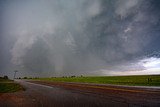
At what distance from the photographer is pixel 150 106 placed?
11289mm

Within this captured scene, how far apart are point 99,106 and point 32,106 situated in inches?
135

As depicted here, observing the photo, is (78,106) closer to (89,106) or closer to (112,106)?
(89,106)

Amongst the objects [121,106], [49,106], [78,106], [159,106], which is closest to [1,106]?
[49,106]

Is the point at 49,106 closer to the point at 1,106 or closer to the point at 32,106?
the point at 32,106

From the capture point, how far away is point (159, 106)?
11.3 metres

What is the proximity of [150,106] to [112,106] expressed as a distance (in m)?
1.96

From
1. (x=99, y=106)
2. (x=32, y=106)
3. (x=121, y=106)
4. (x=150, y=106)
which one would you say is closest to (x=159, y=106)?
(x=150, y=106)

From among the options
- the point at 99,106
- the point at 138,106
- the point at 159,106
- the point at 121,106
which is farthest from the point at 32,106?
the point at 159,106

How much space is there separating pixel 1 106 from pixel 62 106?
11.0 feet

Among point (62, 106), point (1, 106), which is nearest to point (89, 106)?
point (62, 106)

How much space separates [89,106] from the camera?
11.1m

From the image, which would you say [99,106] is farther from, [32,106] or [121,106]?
[32,106]

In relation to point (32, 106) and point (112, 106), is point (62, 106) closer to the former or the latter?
point (32, 106)

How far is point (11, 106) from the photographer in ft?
38.6
